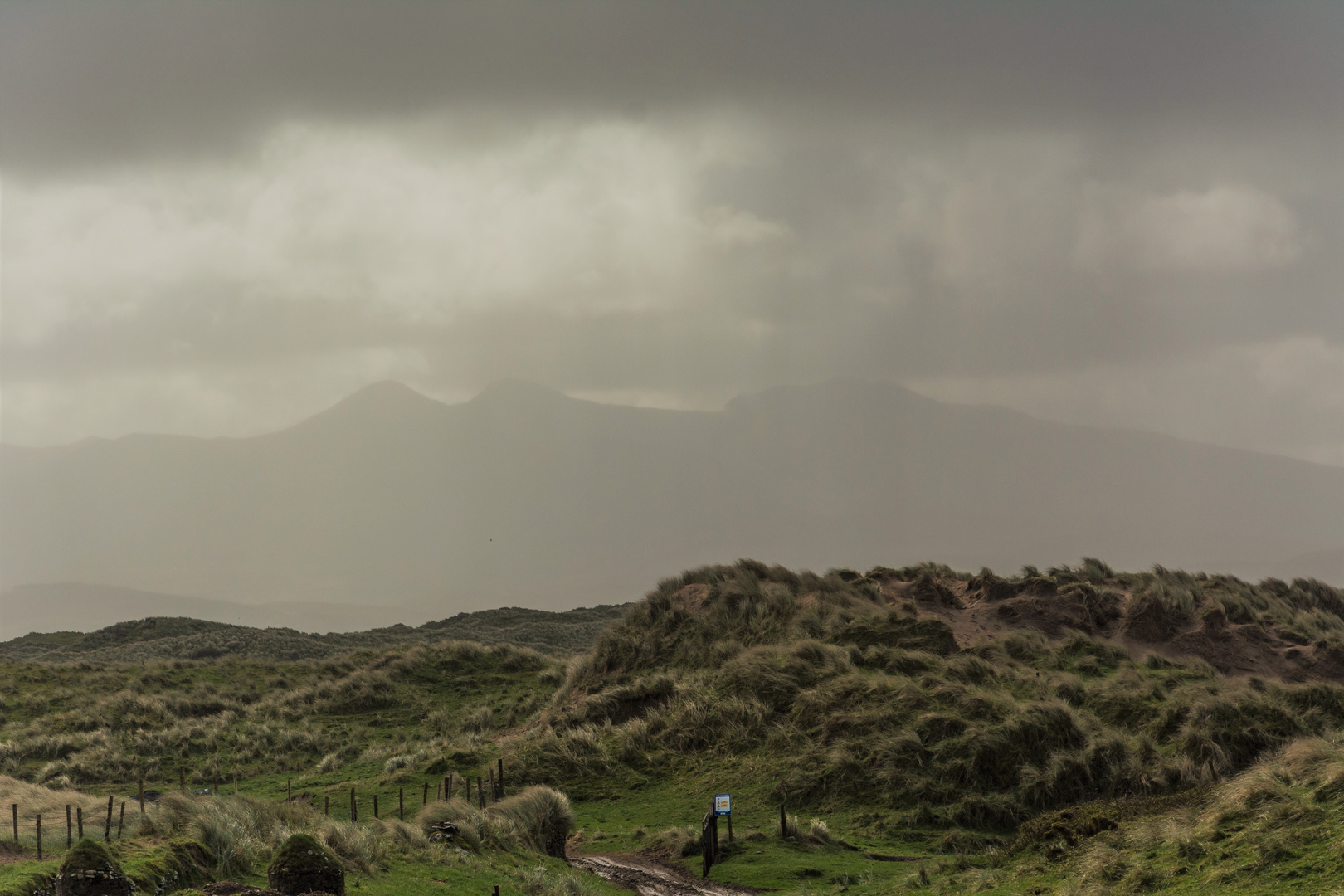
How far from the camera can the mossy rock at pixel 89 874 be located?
10.3 meters

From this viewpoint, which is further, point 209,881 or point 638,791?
point 638,791

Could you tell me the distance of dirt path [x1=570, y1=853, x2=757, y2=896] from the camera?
19.0 metres

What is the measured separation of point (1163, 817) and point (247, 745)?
35778 mm

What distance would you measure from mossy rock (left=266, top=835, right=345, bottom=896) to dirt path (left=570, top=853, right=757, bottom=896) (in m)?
8.37

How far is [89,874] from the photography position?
10.4 m

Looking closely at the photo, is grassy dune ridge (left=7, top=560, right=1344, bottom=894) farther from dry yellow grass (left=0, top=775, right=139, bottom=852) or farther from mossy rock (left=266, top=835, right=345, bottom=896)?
dry yellow grass (left=0, top=775, right=139, bottom=852)

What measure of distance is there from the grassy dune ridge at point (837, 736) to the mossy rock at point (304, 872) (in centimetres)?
221

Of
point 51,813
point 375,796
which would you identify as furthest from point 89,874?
point 51,813

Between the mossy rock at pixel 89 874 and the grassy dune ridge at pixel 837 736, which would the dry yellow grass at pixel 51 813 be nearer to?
the grassy dune ridge at pixel 837 736

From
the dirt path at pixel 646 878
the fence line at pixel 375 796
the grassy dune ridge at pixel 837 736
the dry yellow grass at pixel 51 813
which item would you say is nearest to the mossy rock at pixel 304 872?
the grassy dune ridge at pixel 837 736

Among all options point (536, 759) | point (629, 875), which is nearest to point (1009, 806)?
point (629, 875)

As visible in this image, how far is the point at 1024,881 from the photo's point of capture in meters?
15.2

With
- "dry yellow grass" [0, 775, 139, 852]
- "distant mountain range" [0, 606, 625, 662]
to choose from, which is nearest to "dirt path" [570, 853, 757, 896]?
"dry yellow grass" [0, 775, 139, 852]

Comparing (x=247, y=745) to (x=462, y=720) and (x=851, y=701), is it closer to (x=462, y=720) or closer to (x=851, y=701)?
(x=462, y=720)
